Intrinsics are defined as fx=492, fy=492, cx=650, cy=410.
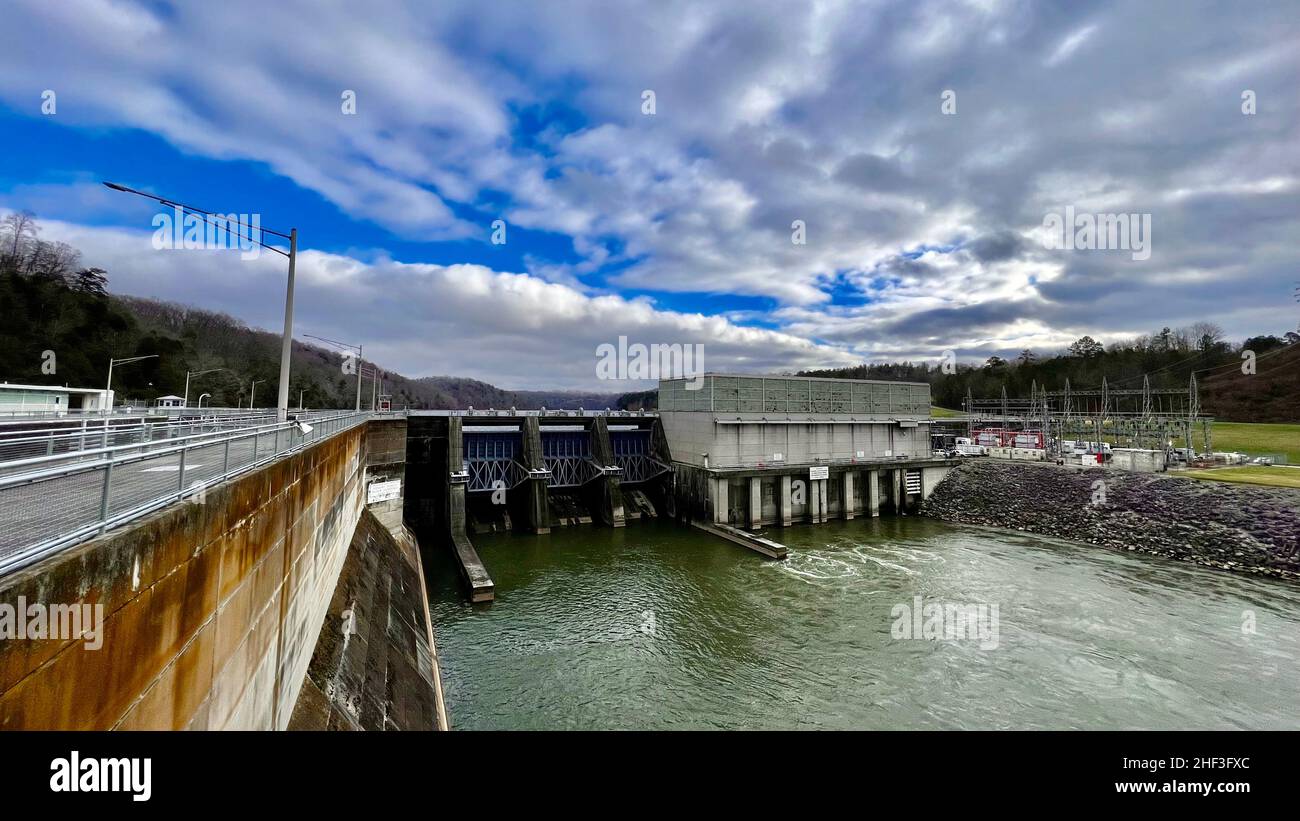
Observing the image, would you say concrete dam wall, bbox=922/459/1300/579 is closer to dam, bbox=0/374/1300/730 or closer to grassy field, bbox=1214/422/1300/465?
dam, bbox=0/374/1300/730

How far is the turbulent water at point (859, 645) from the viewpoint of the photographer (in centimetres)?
1304

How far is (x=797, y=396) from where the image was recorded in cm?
3900

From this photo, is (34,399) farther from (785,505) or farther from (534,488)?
(785,505)

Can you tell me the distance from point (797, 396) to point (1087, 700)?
27.1 meters

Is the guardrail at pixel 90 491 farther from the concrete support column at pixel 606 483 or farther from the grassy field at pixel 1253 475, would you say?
the grassy field at pixel 1253 475

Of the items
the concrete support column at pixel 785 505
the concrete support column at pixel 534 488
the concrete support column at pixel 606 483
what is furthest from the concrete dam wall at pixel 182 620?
the concrete support column at pixel 785 505

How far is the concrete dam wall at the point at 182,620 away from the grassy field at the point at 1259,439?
69.6m

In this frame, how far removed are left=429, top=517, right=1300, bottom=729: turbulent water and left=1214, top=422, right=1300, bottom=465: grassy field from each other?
136 ft

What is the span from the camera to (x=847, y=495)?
38125 millimetres

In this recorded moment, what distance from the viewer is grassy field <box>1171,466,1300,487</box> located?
29984 millimetres

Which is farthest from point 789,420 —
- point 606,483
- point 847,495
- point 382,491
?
point 382,491

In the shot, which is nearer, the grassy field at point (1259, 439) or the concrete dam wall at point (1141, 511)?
the concrete dam wall at point (1141, 511)
